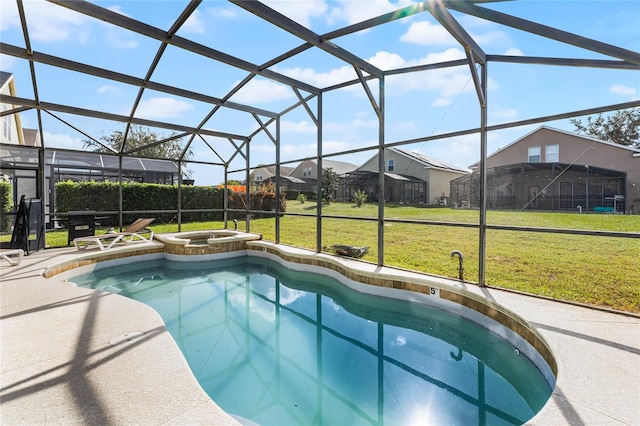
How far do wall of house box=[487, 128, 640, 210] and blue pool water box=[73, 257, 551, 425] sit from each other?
299 centimetres

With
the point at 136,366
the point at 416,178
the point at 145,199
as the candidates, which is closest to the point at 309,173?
the point at 145,199

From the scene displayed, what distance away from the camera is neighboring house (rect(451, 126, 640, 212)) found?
4.22 metres

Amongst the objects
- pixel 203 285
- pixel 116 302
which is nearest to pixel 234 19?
pixel 116 302

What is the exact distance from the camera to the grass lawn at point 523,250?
14.6ft

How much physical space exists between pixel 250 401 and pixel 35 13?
570 cm

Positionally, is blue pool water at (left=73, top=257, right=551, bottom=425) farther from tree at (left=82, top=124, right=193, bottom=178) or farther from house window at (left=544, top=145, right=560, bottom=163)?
tree at (left=82, top=124, right=193, bottom=178)

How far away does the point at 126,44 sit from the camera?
4.95 metres

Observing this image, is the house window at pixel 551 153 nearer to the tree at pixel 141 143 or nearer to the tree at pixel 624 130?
the tree at pixel 624 130

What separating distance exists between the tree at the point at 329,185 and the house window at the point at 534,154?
5.67 meters

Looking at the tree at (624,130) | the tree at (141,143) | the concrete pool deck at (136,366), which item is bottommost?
the concrete pool deck at (136,366)

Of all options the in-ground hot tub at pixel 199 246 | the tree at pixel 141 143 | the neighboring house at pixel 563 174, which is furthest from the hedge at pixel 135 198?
the neighboring house at pixel 563 174

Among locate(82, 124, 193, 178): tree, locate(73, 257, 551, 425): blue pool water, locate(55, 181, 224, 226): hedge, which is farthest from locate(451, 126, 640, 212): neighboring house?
locate(82, 124, 193, 178): tree

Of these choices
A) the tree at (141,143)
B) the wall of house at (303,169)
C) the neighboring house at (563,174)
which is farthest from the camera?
the tree at (141,143)

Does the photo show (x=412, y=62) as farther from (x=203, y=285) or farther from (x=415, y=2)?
(x=203, y=285)
